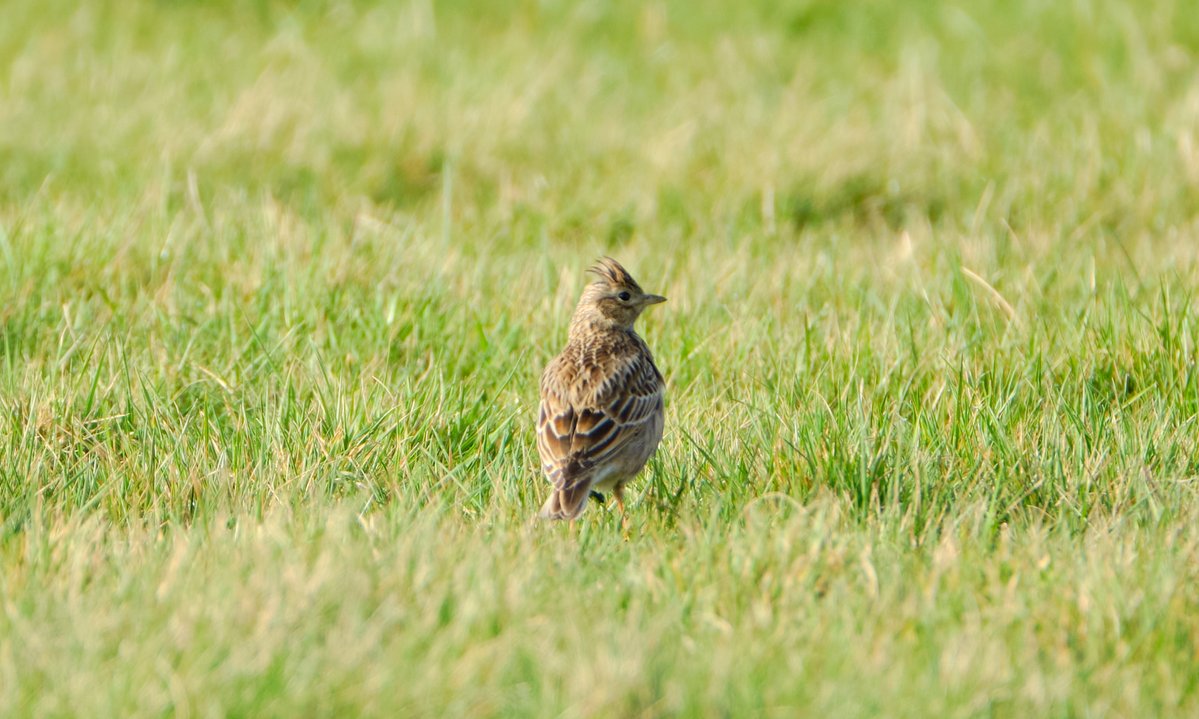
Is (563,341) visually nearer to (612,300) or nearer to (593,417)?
(612,300)

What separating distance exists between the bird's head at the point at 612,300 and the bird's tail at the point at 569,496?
1.04m

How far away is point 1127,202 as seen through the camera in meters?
7.27

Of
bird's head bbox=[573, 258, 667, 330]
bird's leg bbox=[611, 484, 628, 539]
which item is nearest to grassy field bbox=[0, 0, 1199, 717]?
bird's leg bbox=[611, 484, 628, 539]

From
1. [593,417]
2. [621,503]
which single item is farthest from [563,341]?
[621,503]

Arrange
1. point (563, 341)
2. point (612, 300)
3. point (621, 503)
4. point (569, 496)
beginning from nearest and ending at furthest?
point (569, 496), point (621, 503), point (612, 300), point (563, 341)

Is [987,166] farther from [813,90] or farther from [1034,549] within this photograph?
[1034,549]

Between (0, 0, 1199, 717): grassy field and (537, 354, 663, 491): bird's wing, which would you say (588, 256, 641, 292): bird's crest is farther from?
(537, 354, 663, 491): bird's wing

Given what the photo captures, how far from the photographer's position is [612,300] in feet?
17.0

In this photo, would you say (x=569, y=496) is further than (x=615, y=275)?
No

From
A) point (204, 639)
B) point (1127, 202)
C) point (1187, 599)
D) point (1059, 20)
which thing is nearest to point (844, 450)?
point (1187, 599)

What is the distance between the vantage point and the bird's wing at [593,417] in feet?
14.0

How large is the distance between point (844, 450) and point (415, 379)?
5.24 ft

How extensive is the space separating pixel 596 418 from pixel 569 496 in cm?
41

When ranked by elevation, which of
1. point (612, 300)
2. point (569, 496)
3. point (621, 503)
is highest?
point (612, 300)
